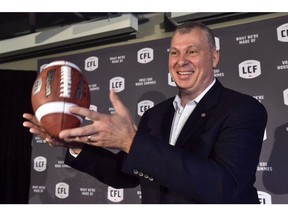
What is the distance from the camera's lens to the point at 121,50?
2.29m

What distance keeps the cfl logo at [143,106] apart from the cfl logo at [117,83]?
185mm

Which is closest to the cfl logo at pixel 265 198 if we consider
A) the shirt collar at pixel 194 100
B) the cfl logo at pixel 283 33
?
the cfl logo at pixel 283 33

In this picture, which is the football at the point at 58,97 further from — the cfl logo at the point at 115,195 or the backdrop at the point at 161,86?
the cfl logo at the point at 115,195

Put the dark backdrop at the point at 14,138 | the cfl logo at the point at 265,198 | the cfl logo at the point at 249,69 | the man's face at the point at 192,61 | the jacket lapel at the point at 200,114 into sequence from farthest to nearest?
the dark backdrop at the point at 14,138, the cfl logo at the point at 249,69, the cfl logo at the point at 265,198, the man's face at the point at 192,61, the jacket lapel at the point at 200,114

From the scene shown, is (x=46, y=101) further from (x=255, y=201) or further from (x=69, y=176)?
(x=69, y=176)

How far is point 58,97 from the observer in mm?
774

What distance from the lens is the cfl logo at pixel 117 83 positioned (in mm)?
2232

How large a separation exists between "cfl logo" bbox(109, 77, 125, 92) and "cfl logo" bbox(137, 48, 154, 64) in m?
0.19

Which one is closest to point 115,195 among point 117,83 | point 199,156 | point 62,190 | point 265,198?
point 62,190

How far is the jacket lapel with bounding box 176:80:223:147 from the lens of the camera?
0.88m

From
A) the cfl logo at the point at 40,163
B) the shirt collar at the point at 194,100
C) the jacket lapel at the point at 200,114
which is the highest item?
the shirt collar at the point at 194,100

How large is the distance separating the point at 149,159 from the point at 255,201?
0.38 meters

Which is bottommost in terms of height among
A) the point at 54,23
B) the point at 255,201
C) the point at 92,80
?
the point at 255,201
